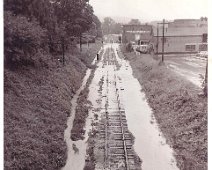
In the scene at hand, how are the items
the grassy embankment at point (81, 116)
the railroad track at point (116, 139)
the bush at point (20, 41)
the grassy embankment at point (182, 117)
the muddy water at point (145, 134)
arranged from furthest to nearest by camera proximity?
the bush at point (20, 41) < the grassy embankment at point (81, 116) < the grassy embankment at point (182, 117) < the muddy water at point (145, 134) < the railroad track at point (116, 139)

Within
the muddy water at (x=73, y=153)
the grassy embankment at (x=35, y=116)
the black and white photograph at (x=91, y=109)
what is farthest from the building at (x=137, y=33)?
the muddy water at (x=73, y=153)

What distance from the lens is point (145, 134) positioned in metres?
15.1

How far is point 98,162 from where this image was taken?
11.9 m

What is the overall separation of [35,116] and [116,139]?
136 inches

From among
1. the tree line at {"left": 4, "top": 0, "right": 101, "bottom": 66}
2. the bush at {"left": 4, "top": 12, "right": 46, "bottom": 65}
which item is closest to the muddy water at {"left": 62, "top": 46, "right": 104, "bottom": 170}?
the bush at {"left": 4, "top": 12, "right": 46, "bottom": 65}

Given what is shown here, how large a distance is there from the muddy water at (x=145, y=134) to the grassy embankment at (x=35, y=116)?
3.07 metres

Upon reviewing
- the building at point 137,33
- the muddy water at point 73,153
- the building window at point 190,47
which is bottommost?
the muddy water at point 73,153

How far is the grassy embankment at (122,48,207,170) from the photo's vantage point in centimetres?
1227

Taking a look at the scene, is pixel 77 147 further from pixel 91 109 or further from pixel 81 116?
pixel 91 109

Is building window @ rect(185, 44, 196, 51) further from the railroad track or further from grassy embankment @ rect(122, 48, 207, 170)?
the railroad track

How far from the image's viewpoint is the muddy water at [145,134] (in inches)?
479

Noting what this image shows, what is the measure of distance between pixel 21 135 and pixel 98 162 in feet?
9.22

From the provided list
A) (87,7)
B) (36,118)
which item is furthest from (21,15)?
(87,7)

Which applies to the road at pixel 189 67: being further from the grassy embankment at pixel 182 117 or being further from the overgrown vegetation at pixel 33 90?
the overgrown vegetation at pixel 33 90
